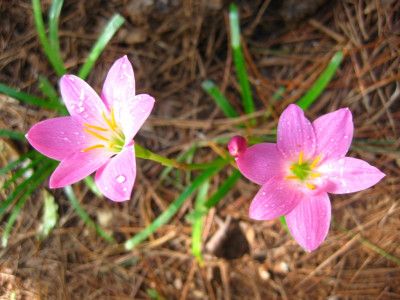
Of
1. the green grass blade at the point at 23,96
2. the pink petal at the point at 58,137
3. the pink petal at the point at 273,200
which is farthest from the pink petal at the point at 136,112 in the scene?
the green grass blade at the point at 23,96

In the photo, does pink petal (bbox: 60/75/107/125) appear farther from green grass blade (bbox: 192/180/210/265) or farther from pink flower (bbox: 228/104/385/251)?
green grass blade (bbox: 192/180/210/265)

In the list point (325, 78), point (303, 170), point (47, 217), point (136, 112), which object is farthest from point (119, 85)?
point (47, 217)

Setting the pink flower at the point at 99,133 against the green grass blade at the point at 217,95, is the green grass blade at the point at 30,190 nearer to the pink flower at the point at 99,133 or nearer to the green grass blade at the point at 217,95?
the pink flower at the point at 99,133

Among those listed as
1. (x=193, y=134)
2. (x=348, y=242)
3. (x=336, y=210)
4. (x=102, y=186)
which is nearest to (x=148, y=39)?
(x=193, y=134)

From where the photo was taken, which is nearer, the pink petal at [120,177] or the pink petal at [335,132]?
the pink petal at [120,177]

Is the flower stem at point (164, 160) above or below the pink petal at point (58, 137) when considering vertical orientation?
below
